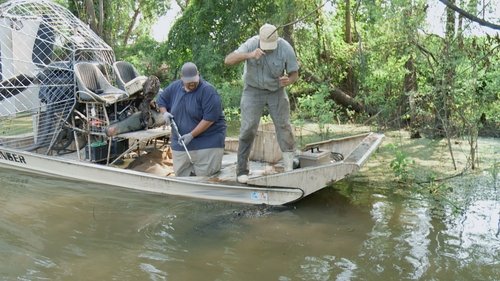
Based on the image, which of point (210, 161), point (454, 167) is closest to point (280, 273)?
point (210, 161)

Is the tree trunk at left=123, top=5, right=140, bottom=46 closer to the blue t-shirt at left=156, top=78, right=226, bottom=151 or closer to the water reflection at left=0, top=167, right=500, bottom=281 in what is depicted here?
the water reflection at left=0, top=167, right=500, bottom=281

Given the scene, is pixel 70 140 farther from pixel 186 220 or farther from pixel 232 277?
pixel 232 277

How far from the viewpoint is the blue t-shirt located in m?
6.65

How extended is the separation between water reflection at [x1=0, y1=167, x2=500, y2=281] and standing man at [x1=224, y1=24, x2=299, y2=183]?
788 millimetres

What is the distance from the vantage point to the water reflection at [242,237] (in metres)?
4.86

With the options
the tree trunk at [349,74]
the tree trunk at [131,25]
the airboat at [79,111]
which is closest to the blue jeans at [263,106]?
the airboat at [79,111]

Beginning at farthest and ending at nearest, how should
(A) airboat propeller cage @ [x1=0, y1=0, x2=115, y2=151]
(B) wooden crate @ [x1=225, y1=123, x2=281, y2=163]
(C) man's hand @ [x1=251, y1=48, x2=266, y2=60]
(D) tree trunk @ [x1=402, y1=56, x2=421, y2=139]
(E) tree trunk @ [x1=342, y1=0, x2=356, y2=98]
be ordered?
(E) tree trunk @ [x1=342, y1=0, x2=356, y2=98] < (D) tree trunk @ [x1=402, y1=56, x2=421, y2=139] < (A) airboat propeller cage @ [x1=0, y1=0, x2=115, y2=151] < (B) wooden crate @ [x1=225, y1=123, x2=281, y2=163] < (C) man's hand @ [x1=251, y1=48, x2=266, y2=60]

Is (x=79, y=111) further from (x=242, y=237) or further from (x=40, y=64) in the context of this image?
(x=242, y=237)

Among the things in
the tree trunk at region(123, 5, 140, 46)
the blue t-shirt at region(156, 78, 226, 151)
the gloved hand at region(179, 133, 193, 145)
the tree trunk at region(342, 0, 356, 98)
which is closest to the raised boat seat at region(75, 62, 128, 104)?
the blue t-shirt at region(156, 78, 226, 151)

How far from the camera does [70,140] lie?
327 inches

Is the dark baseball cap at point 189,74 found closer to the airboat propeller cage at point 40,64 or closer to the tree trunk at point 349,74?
the airboat propeller cage at point 40,64

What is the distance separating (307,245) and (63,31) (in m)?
5.38

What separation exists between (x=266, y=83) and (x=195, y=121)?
3.65 ft

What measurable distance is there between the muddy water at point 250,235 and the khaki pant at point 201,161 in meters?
0.42
